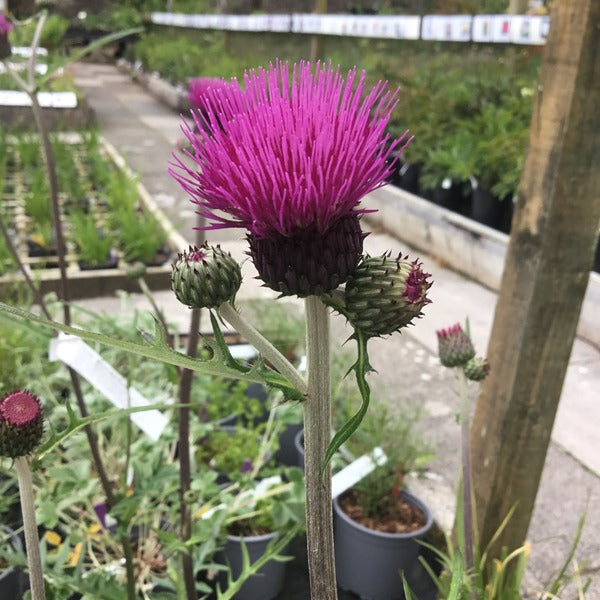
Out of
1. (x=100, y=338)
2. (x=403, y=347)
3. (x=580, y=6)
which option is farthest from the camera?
(x=403, y=347)

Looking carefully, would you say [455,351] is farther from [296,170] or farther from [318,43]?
[318,43]

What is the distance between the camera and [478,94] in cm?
545

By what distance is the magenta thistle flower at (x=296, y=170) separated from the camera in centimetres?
57

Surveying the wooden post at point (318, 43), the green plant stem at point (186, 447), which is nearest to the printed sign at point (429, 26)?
→ the wooden post at point (318, 43)

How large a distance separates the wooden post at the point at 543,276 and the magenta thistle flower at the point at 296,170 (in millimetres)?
704

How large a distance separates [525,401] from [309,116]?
3.24ft

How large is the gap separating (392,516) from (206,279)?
1.51 metres

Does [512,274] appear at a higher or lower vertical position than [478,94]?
higher

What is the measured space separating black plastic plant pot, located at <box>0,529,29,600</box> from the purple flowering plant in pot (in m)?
1.09

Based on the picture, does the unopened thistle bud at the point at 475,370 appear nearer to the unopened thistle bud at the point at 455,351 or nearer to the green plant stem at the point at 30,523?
the unopened thistle bud at the point at 455,351

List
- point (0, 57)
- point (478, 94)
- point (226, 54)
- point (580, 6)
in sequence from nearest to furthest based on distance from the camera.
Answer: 1. point (580, 6)
2. point (0, 57)
3. point (478, 94)
4. point (226, 54)

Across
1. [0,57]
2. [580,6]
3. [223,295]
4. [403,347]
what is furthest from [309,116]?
[403,347]

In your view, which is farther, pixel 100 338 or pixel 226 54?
pixel 226 54

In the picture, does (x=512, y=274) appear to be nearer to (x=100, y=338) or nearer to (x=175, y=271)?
Answer: (x=175, y=271)
